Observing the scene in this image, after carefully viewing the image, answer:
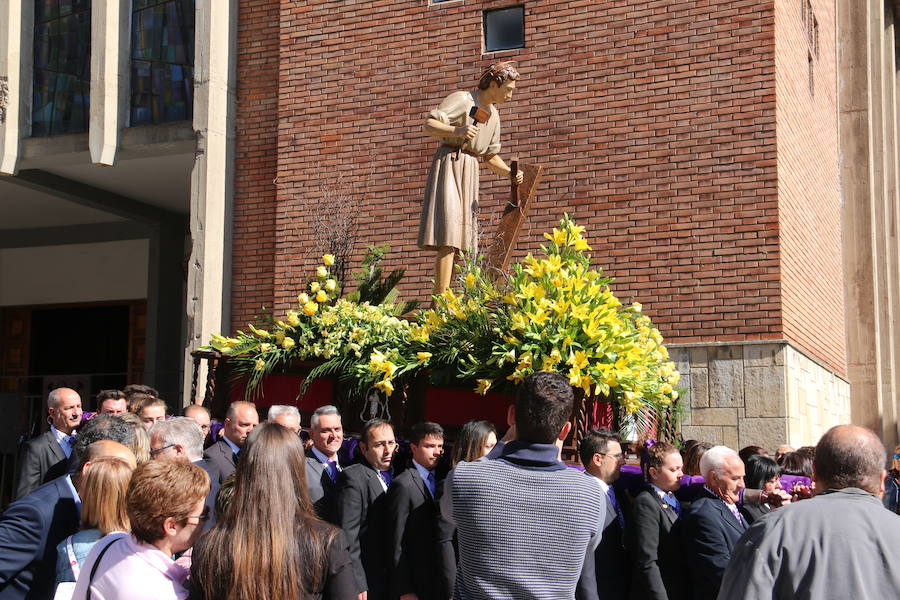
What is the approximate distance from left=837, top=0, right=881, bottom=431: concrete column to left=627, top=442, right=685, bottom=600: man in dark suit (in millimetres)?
11920

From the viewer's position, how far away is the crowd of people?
2932 millimetres

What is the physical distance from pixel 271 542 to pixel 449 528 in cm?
190

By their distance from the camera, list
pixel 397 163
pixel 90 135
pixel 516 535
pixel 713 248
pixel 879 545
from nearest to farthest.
→ pixel 879 545
pixel 516 535
pixel 713 248
pixel 397 163
pixel 90 135

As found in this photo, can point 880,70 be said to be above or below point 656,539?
above

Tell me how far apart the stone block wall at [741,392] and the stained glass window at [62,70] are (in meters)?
9.14

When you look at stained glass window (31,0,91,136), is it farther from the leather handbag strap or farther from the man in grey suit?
the man in grey suit

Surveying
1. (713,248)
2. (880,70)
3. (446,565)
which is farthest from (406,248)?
(880,70)

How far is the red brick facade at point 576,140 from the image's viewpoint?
10.6m

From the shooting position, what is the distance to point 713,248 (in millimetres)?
10609

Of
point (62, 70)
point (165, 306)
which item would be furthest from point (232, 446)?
point (165, 306)

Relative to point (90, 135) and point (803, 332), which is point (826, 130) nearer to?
point (803, 332)

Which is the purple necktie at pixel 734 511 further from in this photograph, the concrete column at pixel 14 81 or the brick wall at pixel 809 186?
the concrete column at pixel 14 81

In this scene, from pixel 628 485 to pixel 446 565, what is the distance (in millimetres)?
1280

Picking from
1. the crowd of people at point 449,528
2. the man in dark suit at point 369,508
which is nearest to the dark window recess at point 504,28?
the man in dark suit at point 369,508
